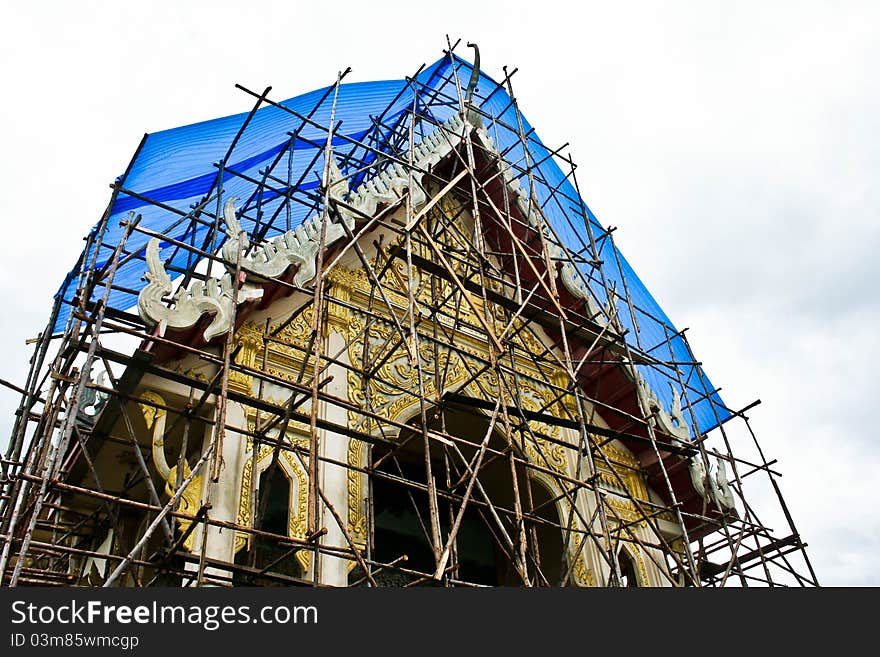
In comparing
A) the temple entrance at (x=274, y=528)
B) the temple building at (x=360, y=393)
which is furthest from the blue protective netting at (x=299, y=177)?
the temple entrance at (x=274, y=528)

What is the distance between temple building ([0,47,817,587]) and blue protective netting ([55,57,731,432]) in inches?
1.6

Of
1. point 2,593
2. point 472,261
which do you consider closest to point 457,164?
point 472,261

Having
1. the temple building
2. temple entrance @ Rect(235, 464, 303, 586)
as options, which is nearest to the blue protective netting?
the temple building

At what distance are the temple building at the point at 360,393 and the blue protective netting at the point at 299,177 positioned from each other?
0.04 m

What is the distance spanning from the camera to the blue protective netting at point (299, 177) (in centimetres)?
923

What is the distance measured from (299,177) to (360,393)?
171 inches

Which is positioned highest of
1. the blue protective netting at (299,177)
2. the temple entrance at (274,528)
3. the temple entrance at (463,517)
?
the blue protective netting at (299,177)

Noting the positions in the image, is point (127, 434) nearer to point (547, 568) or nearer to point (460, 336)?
point (460, 336)

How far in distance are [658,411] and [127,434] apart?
5.82 metres

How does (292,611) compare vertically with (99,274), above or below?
below

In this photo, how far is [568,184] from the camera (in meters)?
12.8

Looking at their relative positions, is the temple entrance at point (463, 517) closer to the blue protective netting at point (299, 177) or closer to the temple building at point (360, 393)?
the temple building at point (360, 393)

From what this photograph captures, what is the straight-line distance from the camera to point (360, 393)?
305 inches

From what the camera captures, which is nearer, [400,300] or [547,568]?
[400,300]
